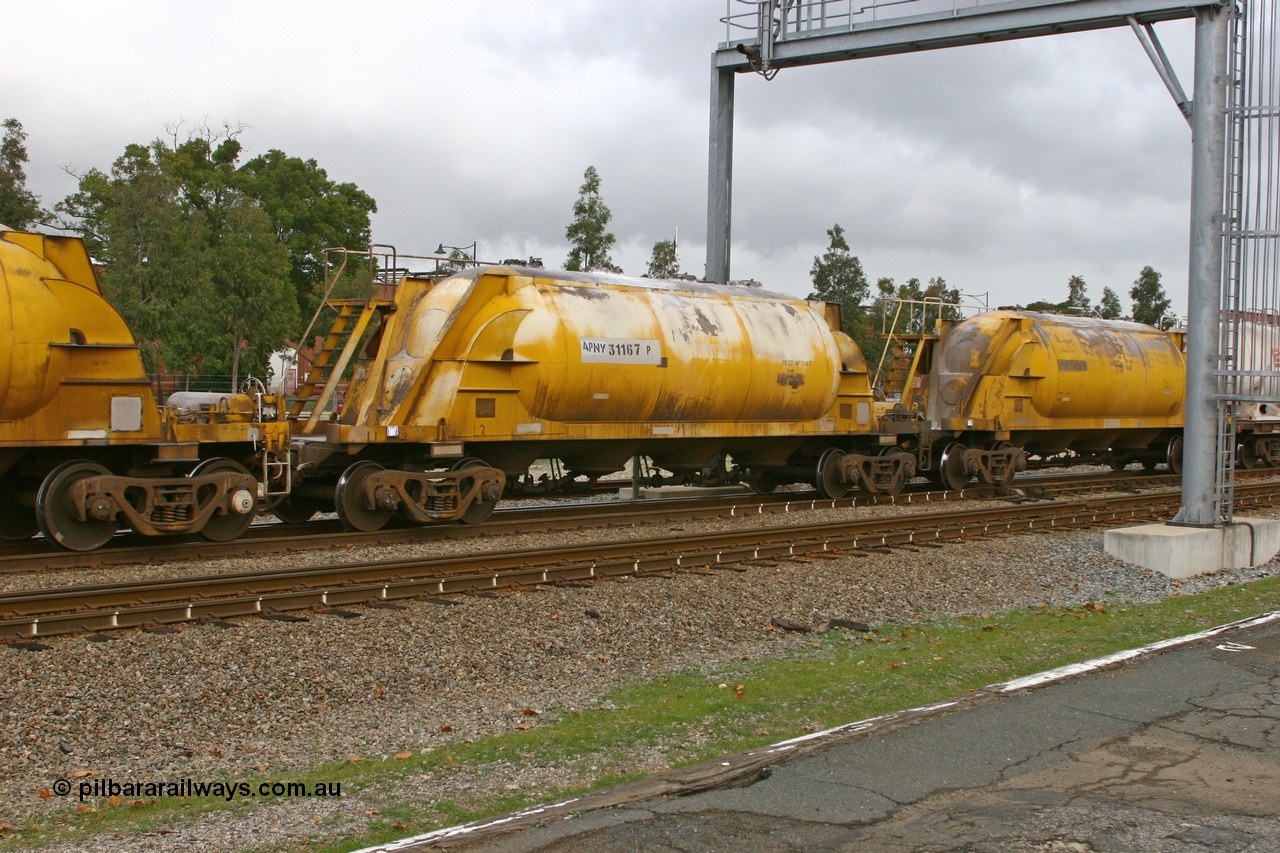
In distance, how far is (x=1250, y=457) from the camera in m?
27.0

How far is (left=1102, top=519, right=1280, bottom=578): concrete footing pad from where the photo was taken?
42.3 feet

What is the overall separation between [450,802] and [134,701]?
99.8 inches

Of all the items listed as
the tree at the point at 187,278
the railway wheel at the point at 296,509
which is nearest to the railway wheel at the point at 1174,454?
the railway wheel at the point at 296,509

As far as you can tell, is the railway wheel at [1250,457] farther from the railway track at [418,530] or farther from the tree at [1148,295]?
the tree at [1148,295]

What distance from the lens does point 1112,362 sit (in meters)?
22.6

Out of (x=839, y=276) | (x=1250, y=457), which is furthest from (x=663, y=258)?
(x=1250, y=457)

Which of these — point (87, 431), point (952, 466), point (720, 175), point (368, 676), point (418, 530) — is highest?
point (720, 175)

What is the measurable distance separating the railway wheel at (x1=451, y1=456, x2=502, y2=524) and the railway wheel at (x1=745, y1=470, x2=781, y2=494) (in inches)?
253

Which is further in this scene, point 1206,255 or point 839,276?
point 839,276

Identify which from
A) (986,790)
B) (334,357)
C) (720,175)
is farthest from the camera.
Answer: (720,175)

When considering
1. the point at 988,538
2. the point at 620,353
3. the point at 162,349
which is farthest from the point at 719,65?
the point at 162,349

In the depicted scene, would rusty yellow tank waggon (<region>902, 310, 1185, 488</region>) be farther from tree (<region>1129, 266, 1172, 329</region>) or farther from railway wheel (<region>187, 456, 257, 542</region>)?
tree (<region>1129, 266, 1172, 329</region>)

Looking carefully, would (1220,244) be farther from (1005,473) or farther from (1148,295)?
(1148,295)

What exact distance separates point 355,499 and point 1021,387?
43.1 ft
